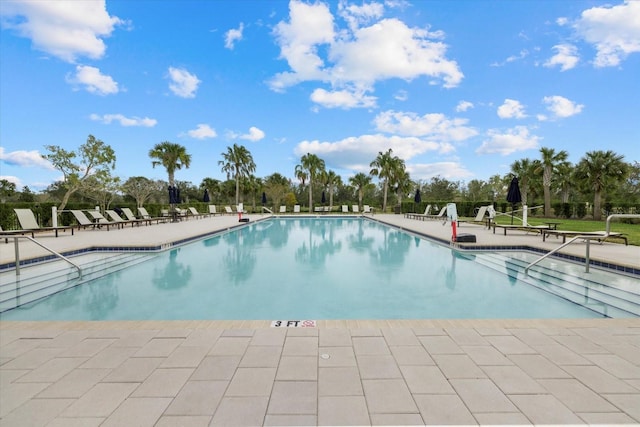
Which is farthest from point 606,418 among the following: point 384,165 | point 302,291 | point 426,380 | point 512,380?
point 384,165

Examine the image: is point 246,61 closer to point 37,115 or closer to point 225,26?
point 225,26

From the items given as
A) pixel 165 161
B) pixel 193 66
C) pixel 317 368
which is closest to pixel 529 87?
pixel 193 66

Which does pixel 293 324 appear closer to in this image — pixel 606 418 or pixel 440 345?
pixel 440 345

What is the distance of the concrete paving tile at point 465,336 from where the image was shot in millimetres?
2652

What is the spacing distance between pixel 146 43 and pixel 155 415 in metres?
17.2

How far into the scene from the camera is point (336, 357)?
2391mm

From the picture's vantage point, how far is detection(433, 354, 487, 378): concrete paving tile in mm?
2131

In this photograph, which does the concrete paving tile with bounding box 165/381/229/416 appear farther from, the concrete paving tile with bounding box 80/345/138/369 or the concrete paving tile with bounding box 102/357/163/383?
the concrete paving tile with bounding box 80/345/138/369

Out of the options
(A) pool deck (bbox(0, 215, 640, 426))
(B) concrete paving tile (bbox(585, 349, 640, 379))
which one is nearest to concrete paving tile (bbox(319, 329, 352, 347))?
(A) pool deck (bbox(0, 215, 640, 426))

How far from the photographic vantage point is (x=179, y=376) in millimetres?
2127

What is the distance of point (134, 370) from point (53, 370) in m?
0.56

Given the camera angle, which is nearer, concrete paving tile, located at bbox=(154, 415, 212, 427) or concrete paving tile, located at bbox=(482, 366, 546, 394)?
concrete paving tile, located at bbox=(154, 415, 212, 427)

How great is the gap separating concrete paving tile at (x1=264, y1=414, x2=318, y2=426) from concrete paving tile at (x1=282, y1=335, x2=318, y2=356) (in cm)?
74

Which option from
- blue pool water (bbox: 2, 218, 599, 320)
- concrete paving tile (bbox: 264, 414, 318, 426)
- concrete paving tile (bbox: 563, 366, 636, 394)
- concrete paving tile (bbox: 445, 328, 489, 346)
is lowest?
blue pool water (bbox: 2, 218, 599, 320)
